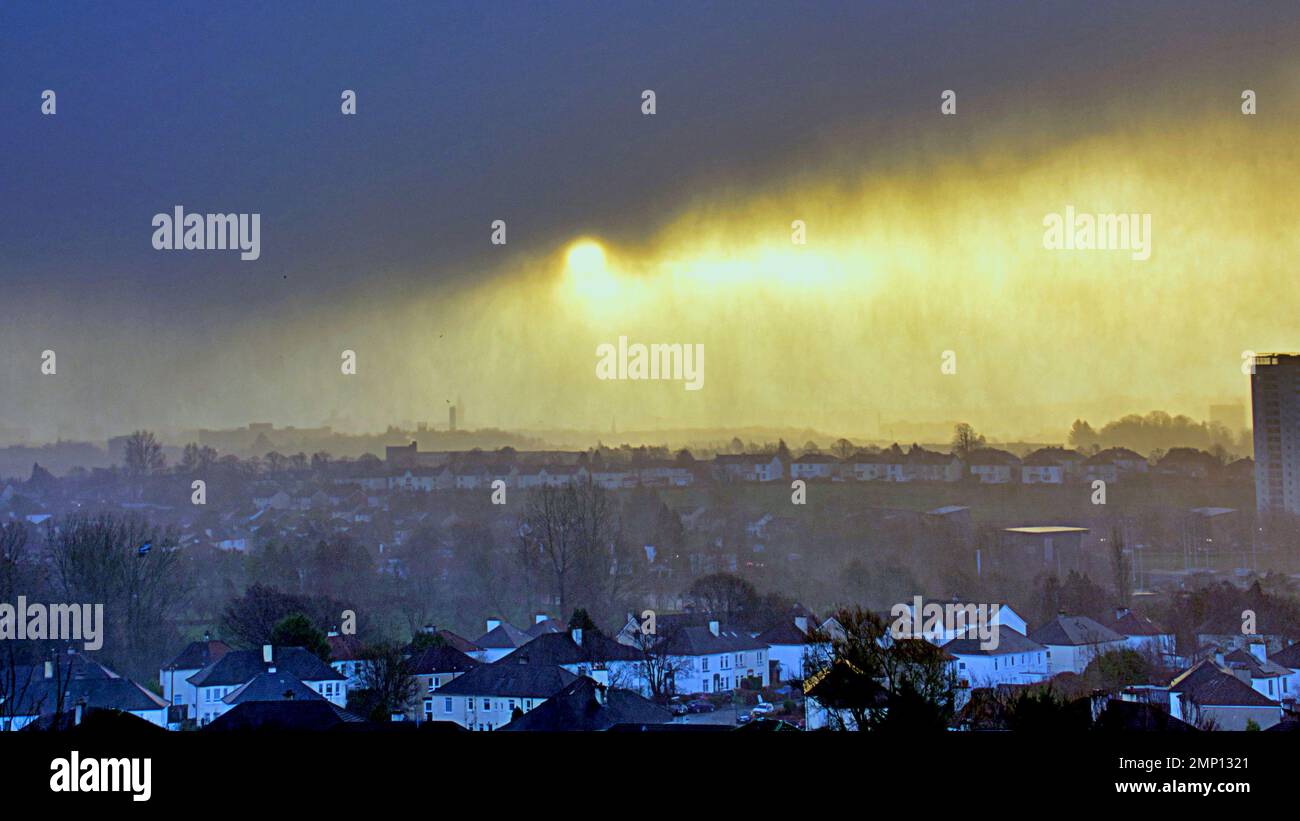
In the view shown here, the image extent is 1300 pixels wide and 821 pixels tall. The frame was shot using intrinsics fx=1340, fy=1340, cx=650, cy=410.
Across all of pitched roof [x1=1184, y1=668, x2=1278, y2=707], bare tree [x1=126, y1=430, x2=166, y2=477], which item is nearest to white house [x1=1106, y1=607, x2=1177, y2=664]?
pitched roof [x1=1184, y1=668, x2=1278, y2=707]

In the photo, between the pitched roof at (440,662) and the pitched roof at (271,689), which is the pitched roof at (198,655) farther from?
the pitched roof at (440,662)

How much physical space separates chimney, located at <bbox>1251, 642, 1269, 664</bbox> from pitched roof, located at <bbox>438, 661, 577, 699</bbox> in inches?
633

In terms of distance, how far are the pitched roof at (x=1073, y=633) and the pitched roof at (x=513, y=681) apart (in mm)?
13052

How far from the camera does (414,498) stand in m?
49.9

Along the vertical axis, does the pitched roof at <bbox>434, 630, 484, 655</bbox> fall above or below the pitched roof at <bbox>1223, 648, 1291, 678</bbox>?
above

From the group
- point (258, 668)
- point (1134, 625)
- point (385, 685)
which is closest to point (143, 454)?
point (258, 668)

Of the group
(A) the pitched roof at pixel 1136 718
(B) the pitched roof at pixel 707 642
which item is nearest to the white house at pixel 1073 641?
(B) the pitched roof at pixel 707 642

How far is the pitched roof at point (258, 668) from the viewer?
85.3 ft

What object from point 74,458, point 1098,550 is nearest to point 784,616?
point 1098,550

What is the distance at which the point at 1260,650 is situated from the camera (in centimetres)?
3142

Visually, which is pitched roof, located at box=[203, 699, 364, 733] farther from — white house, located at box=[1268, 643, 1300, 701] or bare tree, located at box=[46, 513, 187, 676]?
white house, located at box=[1268, 643, 1300, 701]

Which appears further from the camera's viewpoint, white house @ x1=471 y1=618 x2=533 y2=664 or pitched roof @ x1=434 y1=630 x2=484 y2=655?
pitched roof @ x1=434 y1=630 x2=484 y2=655

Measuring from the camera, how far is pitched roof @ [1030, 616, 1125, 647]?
104 ft
